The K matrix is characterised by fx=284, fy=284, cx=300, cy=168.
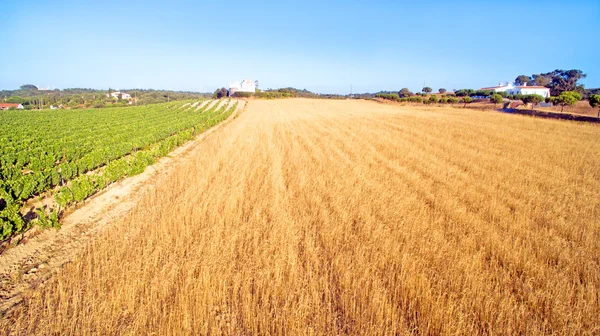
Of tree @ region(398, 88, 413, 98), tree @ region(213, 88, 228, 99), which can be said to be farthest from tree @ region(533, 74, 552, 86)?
tree @ region(213, 88, 228, 99)

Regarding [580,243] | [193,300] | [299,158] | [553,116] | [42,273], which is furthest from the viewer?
[553,116]

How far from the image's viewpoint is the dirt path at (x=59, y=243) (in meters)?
4.81

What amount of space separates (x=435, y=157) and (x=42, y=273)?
46.2ft

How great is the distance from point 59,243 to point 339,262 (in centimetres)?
612

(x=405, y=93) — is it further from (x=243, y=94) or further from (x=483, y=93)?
(x=243, y=94)

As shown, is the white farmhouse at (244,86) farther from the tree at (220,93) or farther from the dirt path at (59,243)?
the dirt path at (59,243)

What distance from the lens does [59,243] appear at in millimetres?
6219

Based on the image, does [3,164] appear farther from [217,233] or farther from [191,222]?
[217,233]

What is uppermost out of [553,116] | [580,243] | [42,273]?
[553,116]

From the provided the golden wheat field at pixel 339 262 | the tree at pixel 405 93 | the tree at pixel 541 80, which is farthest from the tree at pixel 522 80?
the golden wheat field at pixel 339 262

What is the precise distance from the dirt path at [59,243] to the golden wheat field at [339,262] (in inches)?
23.5

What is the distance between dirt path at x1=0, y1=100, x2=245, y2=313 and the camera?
4809 millimetres

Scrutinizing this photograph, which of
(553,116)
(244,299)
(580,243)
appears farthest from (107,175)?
(553,116)

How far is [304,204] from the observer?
295 inches
